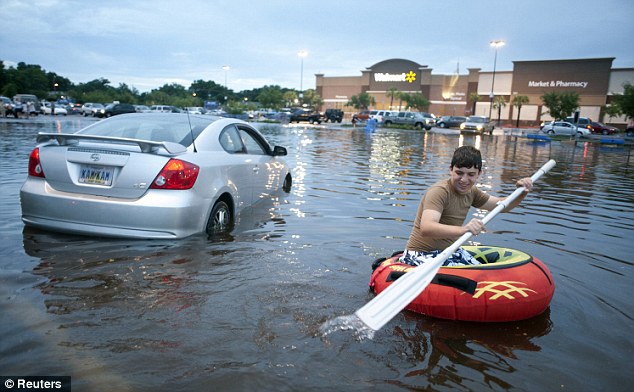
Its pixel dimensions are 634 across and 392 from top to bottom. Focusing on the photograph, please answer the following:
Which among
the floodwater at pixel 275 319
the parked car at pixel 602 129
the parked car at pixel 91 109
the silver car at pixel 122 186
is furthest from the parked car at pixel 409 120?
the silver car at pixel 122 186

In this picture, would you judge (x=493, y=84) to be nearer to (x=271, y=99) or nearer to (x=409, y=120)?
(x=409, y=120)

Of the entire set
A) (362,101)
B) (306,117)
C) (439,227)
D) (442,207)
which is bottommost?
(439,227)

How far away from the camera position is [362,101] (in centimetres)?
8512

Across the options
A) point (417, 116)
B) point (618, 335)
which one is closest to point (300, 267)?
point (618, 335)

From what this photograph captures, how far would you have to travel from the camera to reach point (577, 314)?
4094mm

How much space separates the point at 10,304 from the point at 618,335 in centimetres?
470

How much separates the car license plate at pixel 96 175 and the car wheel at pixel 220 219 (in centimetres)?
115

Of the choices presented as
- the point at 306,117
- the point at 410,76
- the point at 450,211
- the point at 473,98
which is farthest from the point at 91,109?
the point at 450,211

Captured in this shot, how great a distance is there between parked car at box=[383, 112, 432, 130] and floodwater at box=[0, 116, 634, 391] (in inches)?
1687

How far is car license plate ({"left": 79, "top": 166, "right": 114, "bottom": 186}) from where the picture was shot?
4875 mm

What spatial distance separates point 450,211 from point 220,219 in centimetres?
290

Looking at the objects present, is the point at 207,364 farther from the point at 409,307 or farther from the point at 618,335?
the point at 618,335

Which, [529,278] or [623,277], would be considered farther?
[623,277]

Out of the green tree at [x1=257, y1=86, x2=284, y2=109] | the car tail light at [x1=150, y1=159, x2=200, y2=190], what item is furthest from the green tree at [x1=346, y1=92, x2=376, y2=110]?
the car tail light at [x1=150, y1=159, x2=200, y2=190]
